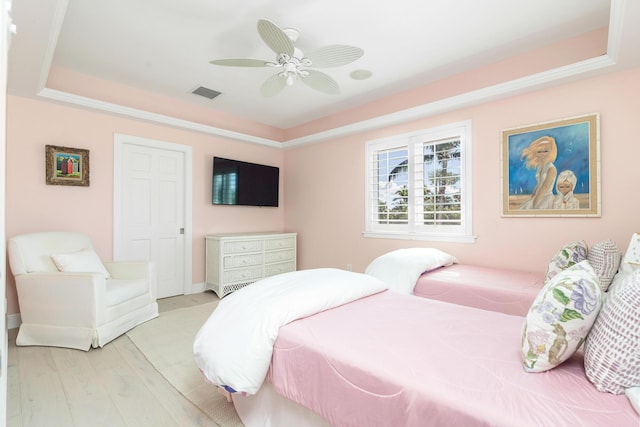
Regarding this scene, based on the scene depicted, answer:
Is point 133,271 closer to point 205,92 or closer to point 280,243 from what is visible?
point 280,243

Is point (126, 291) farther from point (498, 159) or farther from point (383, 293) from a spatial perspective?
point (498, 159)

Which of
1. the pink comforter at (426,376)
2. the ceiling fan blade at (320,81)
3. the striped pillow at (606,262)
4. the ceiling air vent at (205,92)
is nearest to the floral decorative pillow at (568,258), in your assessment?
the striped pillow at (606,262)

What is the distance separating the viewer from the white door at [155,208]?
3.79 meters

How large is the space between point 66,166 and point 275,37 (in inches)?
108

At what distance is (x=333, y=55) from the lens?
93.3 inches

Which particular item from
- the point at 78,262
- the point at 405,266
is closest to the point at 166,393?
the point at 78,262

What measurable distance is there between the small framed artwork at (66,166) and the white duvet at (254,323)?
Answer: 2.79 metres

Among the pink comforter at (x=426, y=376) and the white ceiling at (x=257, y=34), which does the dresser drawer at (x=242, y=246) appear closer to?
the white ceiling at (x=257, y=34)

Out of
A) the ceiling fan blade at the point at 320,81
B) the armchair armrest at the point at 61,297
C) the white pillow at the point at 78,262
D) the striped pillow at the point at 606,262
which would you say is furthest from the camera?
the white pillow at the point at 78,262

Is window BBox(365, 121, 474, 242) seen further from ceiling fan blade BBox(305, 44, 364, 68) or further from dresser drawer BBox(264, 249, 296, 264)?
ceiling fan blade BBox(305, 44, 364, 68)

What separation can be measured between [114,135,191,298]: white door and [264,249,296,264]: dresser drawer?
108 cm

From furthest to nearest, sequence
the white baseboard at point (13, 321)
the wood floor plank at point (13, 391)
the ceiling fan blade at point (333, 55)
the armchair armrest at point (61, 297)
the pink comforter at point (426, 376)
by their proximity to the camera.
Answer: the white baseboard at point (13, 321) < the armchair armrest at point (61, 297) < the ceiling fan blade at point (333, 55) < the wood floor plank at point (13, 391) < the pink comforter at point (426, 376)

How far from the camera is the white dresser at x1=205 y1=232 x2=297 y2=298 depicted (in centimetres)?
416

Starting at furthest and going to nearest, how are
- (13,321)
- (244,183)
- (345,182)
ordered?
(244,183) < (345,182) < (13,321)
